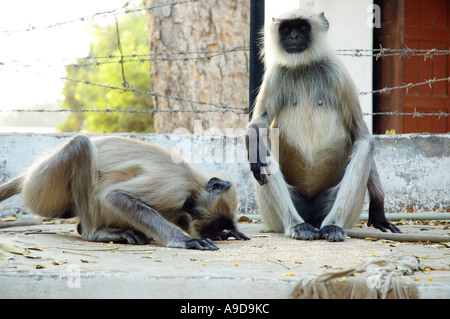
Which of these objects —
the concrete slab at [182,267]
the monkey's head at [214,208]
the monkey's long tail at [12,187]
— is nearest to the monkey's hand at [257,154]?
the monkey's head at [214,208]

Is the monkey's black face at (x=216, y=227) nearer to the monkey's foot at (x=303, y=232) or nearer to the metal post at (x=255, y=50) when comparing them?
the monkey's foot at (x=303, y=232)

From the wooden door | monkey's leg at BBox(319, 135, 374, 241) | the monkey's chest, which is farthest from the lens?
the wooden door

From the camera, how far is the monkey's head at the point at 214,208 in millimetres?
3912

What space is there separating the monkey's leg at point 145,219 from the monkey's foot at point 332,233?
2.78ft

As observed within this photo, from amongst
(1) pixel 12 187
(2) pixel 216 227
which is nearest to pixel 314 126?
(2) pixel 216 227

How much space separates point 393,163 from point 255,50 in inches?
64.3

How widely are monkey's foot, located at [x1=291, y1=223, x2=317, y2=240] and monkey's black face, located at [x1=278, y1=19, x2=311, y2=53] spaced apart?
1298 millimetres

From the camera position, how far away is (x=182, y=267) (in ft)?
9.56

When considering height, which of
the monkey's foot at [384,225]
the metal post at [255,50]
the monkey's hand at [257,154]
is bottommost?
the monkey's foot at [384,225]

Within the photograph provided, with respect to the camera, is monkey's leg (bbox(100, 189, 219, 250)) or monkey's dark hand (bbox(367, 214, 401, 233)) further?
monkey's dark hand (bbox(367, 214, 401, 233))

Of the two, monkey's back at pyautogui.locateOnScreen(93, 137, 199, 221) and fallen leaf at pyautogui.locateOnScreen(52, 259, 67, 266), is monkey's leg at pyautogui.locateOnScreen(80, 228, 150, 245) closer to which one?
monkey's back at pyautogui.locateOnScreen(93, 137, 199, 221)

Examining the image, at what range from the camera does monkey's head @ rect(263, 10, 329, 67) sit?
4.63 m
